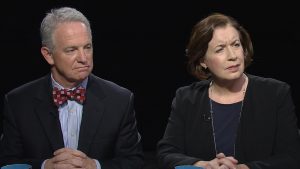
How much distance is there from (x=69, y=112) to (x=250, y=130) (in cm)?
103

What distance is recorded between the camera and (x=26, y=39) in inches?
156

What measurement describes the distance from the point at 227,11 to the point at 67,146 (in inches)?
65.7

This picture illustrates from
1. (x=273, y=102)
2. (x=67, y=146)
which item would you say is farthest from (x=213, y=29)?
(x=67, y=146)

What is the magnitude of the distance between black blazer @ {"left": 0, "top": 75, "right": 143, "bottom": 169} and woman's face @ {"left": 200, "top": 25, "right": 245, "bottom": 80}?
0.52 m

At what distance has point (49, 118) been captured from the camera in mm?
3020

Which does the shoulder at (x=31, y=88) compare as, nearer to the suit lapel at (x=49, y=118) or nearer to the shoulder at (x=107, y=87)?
the suit lapel at (x=49, y=118)

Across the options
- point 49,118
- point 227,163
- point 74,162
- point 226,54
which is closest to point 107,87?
point 49,118

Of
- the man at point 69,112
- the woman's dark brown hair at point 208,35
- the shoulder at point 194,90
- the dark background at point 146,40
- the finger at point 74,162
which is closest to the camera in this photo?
the finger at point 74,162

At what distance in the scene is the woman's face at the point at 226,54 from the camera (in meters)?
2.95

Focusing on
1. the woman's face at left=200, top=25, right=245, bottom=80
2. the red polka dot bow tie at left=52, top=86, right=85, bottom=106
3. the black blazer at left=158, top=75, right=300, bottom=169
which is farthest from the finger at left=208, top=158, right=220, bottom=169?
the red polka dot bow tie at left=52, top=86, right=85, bottom=106

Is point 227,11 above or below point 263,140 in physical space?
above

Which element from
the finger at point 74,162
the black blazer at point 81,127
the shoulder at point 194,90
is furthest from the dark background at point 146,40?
the finger at point 74,162

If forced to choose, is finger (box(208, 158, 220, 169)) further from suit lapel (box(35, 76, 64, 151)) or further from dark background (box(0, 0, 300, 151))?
dark background (box(0, 0, 300, 151))

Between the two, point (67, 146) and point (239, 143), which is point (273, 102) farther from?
point (67, 146)
